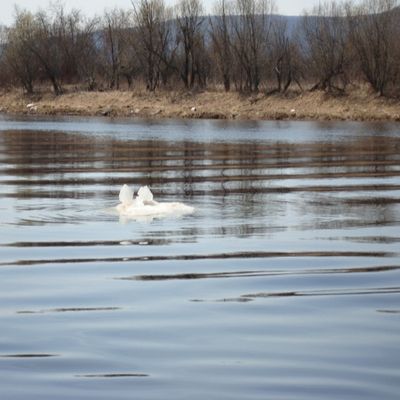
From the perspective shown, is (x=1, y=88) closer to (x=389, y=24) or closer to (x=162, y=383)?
(x=389, y=24)

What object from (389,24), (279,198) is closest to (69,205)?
(279,198)

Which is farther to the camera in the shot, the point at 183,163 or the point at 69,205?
the point at 183,163

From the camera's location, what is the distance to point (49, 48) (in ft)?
343

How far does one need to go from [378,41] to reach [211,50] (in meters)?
20.7

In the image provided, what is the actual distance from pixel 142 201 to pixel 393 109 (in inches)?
2210

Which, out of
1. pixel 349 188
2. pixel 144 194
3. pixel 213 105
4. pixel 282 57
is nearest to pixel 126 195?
pixel 144 194

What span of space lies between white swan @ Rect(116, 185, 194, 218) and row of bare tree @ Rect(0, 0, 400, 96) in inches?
2366

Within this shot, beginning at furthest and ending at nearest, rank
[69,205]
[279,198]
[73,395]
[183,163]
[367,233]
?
[183,163] → [279,198] → [69,205] → [367,233] → [73,395]

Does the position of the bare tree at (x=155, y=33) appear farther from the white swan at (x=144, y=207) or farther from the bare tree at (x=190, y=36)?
the white swan at (x=144, y=207)

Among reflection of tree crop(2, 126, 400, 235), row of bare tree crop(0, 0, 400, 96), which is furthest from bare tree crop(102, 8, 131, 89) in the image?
reflection of tree crop(2, 126, 400, 235)

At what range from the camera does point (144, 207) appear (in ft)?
49.4

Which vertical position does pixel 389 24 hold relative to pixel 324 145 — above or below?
above

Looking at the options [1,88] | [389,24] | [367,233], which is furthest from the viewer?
[1,88]

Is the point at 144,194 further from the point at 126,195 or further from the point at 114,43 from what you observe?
the point at 114,43
